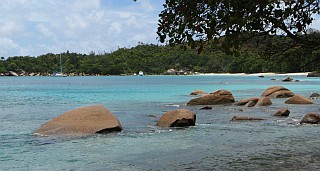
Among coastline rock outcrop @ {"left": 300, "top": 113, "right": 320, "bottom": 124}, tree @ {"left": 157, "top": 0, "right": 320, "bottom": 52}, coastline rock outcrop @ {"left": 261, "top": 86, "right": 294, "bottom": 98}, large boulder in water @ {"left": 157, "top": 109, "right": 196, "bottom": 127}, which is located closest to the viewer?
tree @ {"left": 157, "top": 0, "right": 320, "bottom": 52}

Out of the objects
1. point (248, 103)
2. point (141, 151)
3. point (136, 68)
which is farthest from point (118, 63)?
point (141, 151)

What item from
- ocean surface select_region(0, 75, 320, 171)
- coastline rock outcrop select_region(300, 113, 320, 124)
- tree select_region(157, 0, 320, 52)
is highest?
tree select_region(157, 0, 320, 52)

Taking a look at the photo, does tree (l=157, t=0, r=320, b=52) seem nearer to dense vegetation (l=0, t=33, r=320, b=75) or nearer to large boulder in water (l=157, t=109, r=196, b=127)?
large boulder in water (l=157, t=109, r=196, b=127)

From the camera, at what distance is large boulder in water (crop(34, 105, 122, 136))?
13414mm

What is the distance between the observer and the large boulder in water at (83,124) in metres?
13.4

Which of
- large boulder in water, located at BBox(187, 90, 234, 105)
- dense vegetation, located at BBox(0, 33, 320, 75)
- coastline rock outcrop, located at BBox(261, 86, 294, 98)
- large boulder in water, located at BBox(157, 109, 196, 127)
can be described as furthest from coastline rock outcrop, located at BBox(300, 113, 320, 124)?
dense vegetation, located at BBox(0, 33, 320, 75)

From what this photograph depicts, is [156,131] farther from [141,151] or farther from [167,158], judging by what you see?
[167,158]

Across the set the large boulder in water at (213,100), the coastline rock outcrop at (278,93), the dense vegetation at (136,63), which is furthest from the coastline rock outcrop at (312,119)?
the dense vegetation at (136,63)

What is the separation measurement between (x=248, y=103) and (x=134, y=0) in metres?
19.4

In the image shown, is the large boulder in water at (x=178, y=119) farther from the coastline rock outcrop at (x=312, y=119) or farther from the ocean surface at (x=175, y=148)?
the coastline rock outcrop at (x=312, y=119)

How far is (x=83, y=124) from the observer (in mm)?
13727

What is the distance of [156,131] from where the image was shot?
46.7 feet

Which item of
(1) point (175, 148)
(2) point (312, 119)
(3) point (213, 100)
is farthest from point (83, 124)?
(3) point (213, 100)

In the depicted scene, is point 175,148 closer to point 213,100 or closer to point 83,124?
point 83,124
